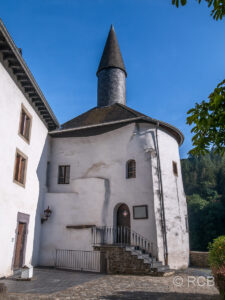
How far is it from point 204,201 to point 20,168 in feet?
111

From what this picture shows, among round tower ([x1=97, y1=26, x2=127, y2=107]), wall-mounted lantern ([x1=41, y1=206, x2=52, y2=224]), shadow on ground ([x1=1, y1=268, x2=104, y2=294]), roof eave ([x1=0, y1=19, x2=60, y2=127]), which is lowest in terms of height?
shadow on ground ([x1=1, y1=268, x2=104, y2=294])

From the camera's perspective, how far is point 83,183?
15852 mm

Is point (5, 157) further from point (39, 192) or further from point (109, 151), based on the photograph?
point (109, 151)

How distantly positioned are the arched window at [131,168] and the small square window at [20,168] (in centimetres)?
573

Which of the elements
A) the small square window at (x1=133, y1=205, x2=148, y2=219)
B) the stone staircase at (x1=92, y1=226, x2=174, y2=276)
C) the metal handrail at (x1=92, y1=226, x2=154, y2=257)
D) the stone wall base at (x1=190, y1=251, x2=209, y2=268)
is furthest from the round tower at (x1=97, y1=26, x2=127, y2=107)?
the stone wall base at (x1=190, y1=251, x2=209, y2=268)

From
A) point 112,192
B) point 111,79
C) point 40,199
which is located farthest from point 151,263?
point 111,79

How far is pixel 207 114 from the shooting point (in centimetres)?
436

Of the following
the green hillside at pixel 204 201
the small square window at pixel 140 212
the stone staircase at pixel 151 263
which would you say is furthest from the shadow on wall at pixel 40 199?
the green hillside at pixel 204 201

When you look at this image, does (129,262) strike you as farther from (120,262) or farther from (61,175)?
(61,175)

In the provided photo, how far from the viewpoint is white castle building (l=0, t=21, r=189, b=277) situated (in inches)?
468

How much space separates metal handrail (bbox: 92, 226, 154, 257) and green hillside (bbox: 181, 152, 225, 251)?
21.3 m

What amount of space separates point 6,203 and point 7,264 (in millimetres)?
2504

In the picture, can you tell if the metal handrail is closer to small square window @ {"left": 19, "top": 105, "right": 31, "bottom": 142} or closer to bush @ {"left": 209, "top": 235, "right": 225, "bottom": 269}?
small square window @ {"left": 19, "top": 105, "right": 31, "bottom": 142}

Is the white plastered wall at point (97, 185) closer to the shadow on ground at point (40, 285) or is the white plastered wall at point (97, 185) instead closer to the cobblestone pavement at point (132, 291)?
the cobblestone pavement at point (132, 291)
